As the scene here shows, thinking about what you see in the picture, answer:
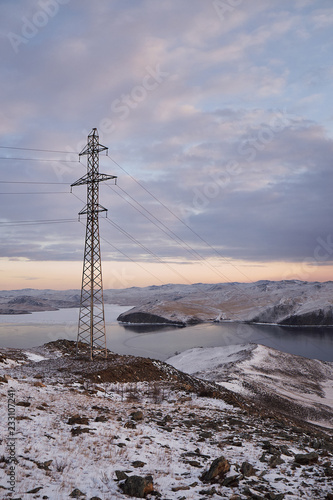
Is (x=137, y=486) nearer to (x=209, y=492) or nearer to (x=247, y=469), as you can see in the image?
(x=209, y=492)

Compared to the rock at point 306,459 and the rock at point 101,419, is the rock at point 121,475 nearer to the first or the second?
the rock at point 101,419

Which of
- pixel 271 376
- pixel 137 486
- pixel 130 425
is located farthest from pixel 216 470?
pixel 271 376

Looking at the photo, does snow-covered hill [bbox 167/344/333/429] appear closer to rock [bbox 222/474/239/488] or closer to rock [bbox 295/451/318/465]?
rock [bbox 295/451/318/465]

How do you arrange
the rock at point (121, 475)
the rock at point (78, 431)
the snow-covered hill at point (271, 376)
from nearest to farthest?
1. the rock at point (121, 475)
2. the rock at point (78, 431)
3. the snow-covered hill at point (271, 376)

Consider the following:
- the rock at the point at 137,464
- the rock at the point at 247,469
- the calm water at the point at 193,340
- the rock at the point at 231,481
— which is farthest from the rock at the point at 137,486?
the calm water at the point at 193,340

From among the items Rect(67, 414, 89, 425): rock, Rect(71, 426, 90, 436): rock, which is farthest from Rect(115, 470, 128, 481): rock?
Rect(67, 414, 89, 425): rock

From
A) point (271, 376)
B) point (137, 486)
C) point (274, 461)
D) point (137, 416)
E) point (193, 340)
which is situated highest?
point (137, 486)
